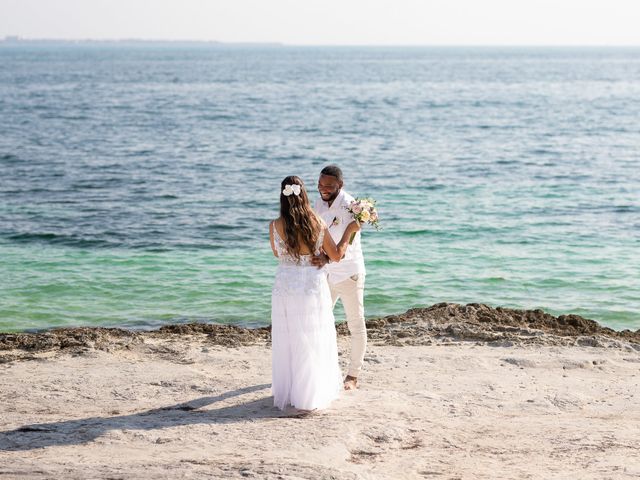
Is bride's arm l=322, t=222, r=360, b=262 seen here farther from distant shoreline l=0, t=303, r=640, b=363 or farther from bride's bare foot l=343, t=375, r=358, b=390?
distant shoreline l=0, t=303, r=640, b=363

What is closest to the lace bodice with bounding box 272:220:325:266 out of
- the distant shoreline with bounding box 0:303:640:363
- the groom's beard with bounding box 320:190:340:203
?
the groom's beard with bounding box 320:190:340:203

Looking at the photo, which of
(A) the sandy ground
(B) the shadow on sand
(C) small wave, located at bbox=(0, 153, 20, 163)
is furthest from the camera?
(C) small wave, located at bbox=(0, 153, 20, 163)

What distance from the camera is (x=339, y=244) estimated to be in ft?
27.3

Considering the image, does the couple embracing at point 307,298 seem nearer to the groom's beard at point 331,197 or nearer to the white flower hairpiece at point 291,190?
the groom's beard at point 331,197

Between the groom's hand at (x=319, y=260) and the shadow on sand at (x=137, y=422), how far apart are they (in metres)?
1.37

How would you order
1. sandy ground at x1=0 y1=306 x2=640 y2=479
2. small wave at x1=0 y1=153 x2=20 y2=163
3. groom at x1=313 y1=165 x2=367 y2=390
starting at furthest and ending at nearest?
small wave at x1=0 y1=153 x2=20 y2=163
groom at x1=313 y1=165 x2=367 y2=390
sandy ground at x1=0 y1=306 x2=640 y2=479

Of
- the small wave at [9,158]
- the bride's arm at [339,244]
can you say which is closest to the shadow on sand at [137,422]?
the bride's arm at [339,244]

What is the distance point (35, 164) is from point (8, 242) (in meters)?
13.7

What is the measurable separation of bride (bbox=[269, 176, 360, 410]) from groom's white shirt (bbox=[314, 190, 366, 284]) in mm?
206

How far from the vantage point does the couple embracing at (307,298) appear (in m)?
8.13

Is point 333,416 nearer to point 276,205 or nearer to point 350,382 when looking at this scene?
point 350,382

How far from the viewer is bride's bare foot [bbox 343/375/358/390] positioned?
8.98m

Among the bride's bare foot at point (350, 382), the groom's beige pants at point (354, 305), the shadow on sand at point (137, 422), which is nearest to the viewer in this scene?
the shadow on sand at point (137, 422)

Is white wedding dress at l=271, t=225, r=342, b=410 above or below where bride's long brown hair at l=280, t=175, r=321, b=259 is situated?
below
